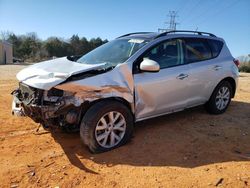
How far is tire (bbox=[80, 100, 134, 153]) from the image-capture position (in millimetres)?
4207

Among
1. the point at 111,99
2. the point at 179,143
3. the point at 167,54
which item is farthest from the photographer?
the point at 167,54

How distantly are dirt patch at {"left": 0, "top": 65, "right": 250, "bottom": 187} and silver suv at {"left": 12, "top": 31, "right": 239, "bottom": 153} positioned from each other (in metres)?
0.36

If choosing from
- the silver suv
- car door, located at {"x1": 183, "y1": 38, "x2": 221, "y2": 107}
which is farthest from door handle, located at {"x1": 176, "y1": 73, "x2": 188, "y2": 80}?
car door, located at {"x1": 183, "y1": 38, "x2": 221, "y2": 107}

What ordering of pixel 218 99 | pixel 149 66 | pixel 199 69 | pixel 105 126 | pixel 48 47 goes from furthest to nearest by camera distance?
pixel 48 47 → pixel 218 99 → pixel 199 69 → pixel 149 66 → pixel 105 126

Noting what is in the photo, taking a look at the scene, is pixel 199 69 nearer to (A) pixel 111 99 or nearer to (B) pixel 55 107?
(A) pixel 111 99

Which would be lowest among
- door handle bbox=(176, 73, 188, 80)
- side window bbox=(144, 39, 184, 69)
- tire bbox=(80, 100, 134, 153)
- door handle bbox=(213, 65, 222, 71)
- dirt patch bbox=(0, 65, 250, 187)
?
dirt patch bbox=(0, 65, 250, 187)

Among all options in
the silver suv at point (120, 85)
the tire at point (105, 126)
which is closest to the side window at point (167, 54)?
the silver suv at point (120, 85)

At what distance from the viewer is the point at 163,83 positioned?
16.6 feet

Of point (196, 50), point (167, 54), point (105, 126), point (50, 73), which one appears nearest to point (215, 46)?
point (196, 50)

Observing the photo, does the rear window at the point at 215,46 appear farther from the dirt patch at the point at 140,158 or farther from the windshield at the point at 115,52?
the windshield at the point at 115,52

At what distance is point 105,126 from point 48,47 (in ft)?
162

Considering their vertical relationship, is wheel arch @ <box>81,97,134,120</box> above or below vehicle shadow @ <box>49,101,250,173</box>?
above

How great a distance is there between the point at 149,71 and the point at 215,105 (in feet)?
7.93

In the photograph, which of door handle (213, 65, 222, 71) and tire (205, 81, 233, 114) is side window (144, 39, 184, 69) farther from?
tire (205, 81, 233, 114)
